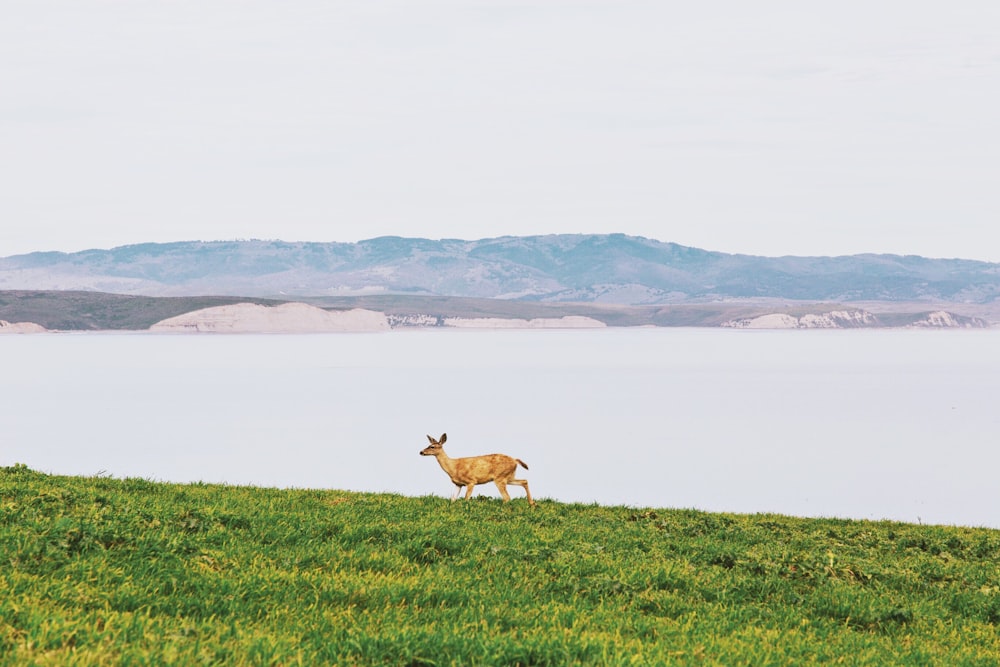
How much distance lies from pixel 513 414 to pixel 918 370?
108 m

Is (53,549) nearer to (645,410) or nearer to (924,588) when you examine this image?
(924,588)

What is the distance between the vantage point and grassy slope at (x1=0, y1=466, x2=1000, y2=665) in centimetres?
886

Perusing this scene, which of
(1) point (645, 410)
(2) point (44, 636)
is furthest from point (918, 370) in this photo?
(2) point (44, 636)

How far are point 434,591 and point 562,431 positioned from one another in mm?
83708

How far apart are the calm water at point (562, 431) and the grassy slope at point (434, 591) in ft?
53.8

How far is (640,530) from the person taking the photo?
18828 millimetres

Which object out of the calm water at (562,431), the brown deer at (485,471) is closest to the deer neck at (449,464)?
the brown deer at (485,471)

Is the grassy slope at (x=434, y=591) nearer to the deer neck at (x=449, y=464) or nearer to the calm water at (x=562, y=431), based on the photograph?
the deer neck at (x=449, y=464)

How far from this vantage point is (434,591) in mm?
11469

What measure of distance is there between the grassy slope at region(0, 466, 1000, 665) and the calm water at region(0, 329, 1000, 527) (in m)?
16.4

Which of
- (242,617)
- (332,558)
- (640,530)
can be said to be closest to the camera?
(242,617)

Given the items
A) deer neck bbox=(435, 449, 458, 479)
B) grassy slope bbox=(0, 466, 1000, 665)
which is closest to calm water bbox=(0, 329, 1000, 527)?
deer neck bbox=(435, 449, 458, 479)

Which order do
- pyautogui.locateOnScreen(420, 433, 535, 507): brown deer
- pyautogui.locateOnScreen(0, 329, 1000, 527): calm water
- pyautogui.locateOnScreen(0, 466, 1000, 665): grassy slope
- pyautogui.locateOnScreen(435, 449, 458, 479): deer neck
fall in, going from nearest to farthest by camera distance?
pyautogui.locateOnScreen(0, 466, 1000, 665): grassy slope → pyautogui.locateOnScreen(420, 433, 535, 507): brown deer → pyautogui.locateOnScreen(435, 449, 458, 479): deer neck → pyautogui.locateOnScreen(0, 329, 1000, 527): calm water

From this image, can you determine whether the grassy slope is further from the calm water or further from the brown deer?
the calm water
